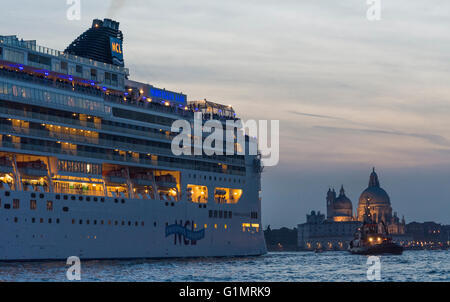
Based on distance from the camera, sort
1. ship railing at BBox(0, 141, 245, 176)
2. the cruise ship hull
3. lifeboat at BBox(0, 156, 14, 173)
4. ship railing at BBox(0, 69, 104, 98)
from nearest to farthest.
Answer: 1. the cruise ship hull
2. lifeboat at BBox(0, 156, 14, 173)
3. ship railing at BBox(0, 141, 245, 176)
4. ship railing at BBox(0, 69, 104, 98)

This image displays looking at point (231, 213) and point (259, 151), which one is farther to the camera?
point (259, 151)

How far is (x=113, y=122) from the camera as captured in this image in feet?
228

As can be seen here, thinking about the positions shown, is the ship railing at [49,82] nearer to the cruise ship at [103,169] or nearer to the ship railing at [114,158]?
the cruise ship at [103,169]

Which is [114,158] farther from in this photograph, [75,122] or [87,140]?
[75,122]

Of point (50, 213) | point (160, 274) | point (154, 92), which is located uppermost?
point (154, 92)

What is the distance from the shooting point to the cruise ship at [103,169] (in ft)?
196

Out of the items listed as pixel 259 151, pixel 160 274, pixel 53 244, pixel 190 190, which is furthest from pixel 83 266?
pixel 259 151

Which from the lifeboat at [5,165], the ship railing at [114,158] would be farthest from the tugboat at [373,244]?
the lifeboat at [5,165]

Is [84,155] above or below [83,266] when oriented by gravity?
above

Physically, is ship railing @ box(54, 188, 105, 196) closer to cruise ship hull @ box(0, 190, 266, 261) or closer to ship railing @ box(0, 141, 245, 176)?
cruise ship hull @ box(0, 190, 266, 261)

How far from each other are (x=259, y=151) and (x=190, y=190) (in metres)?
15.3

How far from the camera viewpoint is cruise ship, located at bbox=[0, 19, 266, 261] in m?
59.6

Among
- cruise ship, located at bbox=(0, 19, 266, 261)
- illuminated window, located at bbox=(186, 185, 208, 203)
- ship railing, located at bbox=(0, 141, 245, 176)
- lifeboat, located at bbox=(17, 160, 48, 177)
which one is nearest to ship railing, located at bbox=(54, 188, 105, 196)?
cruise ship, located at bbox=(0, 19, 266, 261)
